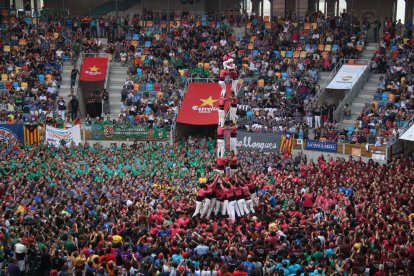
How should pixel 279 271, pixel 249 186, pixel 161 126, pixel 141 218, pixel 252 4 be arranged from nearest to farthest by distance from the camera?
1. pixel 279 271
2. pixel 141 218
3. pixel 249 186
4. pixel 161 126
5. pixel 252 4

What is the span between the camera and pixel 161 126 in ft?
141

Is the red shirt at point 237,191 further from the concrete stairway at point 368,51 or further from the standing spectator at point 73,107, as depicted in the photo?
the concrete stairway at point 368,51

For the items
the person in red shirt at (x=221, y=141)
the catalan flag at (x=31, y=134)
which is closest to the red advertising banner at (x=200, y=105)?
the catalan flag at (x=31, y=134)

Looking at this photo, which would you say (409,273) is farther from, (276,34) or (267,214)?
(276,34)

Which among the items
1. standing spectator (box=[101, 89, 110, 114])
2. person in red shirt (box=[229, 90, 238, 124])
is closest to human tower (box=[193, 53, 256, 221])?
person in red shirt (box=[229, 90, 238, 124])

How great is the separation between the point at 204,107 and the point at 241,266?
25646 mm

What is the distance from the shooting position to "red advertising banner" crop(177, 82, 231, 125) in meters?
43.8

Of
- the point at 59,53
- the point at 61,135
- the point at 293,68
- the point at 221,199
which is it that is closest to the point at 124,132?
the point at 61,135

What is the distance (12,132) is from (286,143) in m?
14.2

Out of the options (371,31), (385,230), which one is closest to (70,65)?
(371,31)

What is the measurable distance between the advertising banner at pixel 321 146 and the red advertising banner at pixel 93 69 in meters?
15.3

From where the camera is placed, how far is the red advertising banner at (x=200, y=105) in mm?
43750

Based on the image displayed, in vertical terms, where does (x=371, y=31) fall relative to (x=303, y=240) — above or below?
above

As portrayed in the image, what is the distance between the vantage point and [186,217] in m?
25.6
